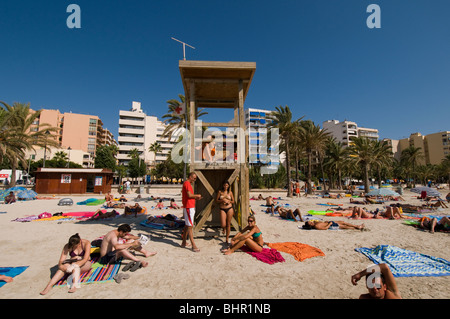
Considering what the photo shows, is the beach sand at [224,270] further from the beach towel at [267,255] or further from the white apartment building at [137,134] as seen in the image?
the white apartment building at [137,134]

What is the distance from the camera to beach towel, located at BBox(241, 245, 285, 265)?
4.89 m

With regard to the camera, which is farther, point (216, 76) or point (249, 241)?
point (216, 76)

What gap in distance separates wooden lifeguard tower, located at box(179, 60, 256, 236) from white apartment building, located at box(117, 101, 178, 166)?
71.8m

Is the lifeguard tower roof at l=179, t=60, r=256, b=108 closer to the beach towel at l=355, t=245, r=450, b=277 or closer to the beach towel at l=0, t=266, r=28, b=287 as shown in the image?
the beach towel at l=355, t=245, r=450, b=277

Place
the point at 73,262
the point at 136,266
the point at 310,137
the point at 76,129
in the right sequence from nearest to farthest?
the point at 73,262 < the point at 136,266 < the point at 310,137 < the point at 76,129

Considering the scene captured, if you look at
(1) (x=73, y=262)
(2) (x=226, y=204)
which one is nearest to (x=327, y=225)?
(2) (x=226, y=204)

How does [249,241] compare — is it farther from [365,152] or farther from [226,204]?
[365,152]

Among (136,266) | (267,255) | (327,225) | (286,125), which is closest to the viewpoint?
(136,266)

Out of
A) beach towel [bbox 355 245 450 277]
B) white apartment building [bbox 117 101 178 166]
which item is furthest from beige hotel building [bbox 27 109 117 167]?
beach towel [bbox 355 245 450 277]

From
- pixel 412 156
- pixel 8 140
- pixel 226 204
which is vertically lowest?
pixel 226 204

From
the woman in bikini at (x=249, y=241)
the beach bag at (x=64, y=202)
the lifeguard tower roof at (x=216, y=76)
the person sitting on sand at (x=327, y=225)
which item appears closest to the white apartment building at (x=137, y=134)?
the beach bag at (x=64, y=202)

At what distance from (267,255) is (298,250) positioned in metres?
1.00

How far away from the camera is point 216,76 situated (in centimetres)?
725
